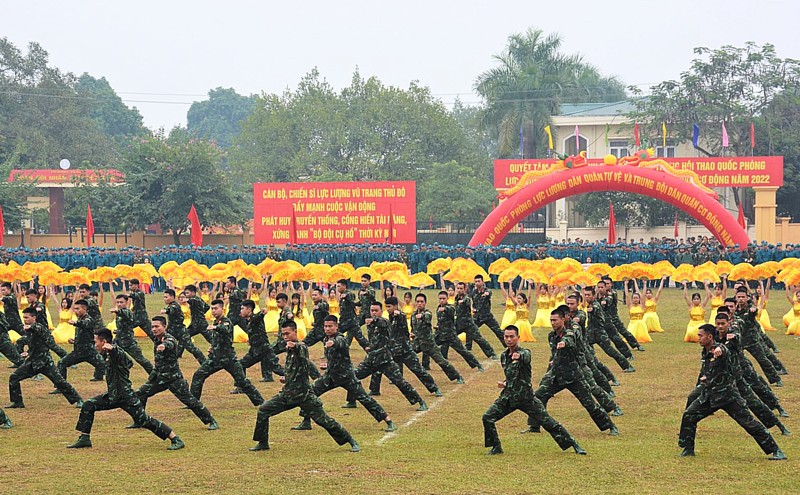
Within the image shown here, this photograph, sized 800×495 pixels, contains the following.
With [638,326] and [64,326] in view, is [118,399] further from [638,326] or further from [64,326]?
[638,326]

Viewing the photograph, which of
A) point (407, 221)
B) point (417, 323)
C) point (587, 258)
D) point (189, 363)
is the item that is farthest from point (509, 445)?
point (407, 221)

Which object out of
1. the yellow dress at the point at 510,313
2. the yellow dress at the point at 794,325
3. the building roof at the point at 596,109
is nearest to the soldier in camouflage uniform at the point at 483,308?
the yellow dress at the point at 510,313

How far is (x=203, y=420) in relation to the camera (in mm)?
14062

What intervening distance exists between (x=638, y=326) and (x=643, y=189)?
1458 cm

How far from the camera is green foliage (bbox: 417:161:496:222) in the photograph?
193ft

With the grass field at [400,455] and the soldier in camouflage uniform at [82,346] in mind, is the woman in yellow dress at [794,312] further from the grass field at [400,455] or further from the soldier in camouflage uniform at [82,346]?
the soldier in camouflage uniform at [82,346]

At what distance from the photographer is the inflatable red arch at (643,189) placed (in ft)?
122

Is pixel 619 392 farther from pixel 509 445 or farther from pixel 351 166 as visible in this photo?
pixel 351 166

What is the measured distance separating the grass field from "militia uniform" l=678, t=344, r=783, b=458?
0.30m

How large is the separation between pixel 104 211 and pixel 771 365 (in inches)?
1554

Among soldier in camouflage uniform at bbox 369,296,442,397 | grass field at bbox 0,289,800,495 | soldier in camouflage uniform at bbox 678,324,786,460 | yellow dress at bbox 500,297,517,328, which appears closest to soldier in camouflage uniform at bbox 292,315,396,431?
grass field at bbox 0,289,800,495

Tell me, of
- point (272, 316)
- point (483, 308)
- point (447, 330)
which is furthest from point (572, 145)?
point (447, 330)

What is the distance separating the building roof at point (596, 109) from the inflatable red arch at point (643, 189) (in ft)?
68.3

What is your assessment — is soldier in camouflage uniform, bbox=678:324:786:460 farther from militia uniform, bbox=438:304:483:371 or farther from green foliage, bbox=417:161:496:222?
green foliage, bbox=417:161:496:222
